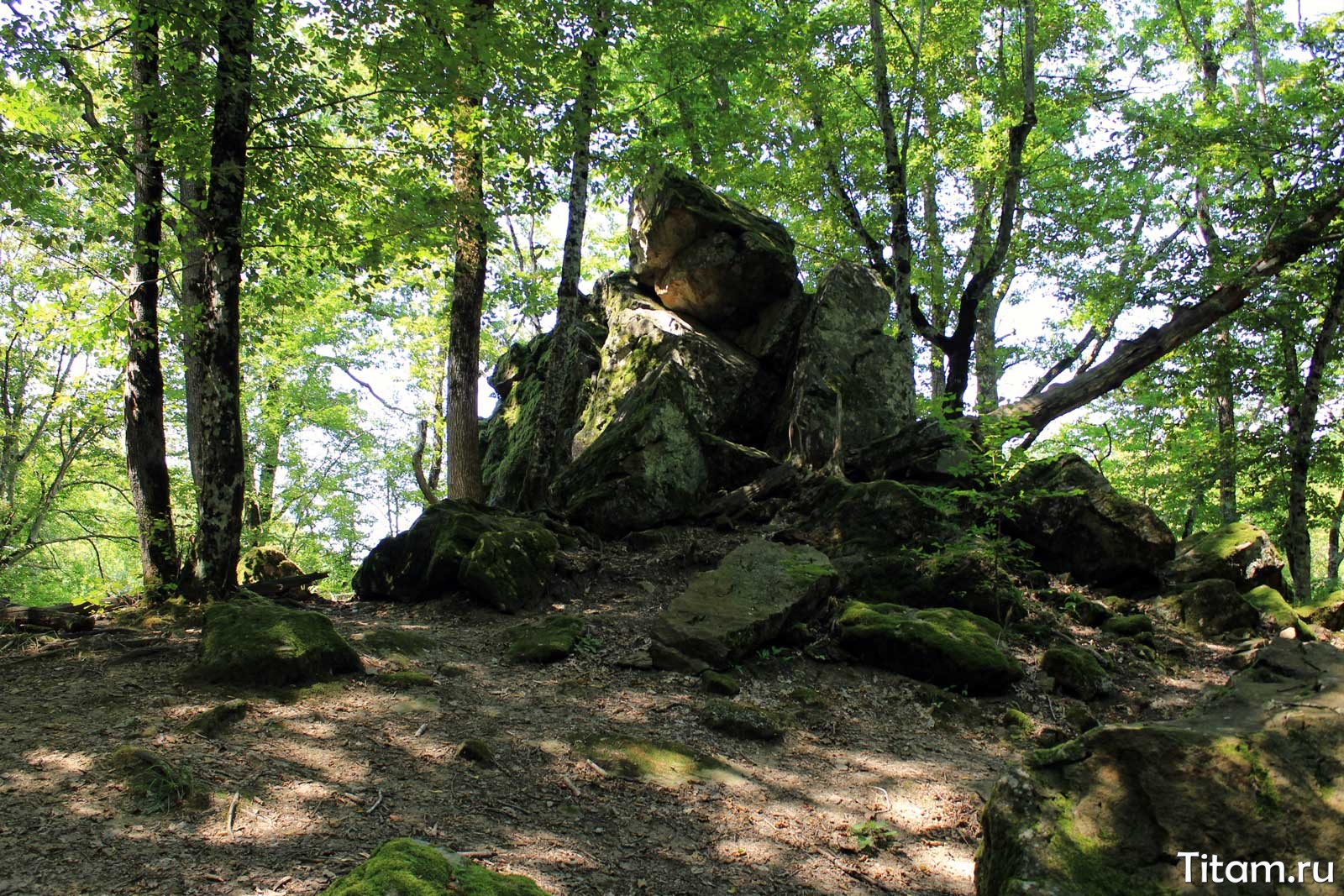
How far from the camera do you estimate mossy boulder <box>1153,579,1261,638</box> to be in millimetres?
8805

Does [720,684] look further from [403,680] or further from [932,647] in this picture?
[403,680]

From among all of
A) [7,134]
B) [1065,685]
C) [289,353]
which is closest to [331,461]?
Result: [289,353]

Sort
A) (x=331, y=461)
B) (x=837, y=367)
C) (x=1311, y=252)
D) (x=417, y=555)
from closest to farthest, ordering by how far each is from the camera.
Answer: (x=417, y=555)
(x=1311, y=252)
(x=837, y=367)
(x=331, y=461)

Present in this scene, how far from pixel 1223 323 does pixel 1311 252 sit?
163 cm

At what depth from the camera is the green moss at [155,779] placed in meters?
3.63

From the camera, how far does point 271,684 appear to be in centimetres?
544

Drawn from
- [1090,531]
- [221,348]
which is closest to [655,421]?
[221,348]

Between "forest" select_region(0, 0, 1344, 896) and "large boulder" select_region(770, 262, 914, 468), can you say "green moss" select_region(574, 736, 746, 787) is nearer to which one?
"forest" select_region(0, 0, 1344, 896)

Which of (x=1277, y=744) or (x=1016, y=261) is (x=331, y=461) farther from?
(x=1277, y=744)

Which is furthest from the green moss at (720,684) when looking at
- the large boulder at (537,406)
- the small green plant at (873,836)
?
the large boulder at (537,406)

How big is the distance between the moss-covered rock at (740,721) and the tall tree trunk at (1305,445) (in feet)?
31.3

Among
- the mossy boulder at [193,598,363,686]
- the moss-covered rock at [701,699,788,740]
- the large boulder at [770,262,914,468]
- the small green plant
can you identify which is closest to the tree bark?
the large boulder at [770,262,914,468]

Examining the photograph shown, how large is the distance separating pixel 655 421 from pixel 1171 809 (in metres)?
8.91

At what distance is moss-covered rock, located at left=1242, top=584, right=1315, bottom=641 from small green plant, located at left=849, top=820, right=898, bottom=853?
276 inches
